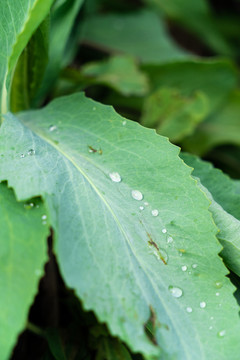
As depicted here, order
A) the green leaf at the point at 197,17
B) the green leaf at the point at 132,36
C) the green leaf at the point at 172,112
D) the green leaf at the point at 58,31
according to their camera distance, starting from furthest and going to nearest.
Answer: the green leaf at the point at 197,17
the green leaf at the point at 132,36
the green leaf at the point at 172,112
the green leaf at the point at 58,31

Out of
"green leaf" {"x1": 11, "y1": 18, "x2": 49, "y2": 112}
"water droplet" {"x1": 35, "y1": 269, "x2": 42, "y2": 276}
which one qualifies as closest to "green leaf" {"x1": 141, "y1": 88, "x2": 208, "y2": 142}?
"green leaf" {"x1": 11, "y1": 18, "x2": 49, "y2": 112}

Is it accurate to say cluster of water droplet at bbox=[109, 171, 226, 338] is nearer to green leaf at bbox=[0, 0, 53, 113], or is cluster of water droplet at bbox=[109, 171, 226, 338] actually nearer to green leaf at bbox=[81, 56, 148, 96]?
green leaf at bbox=[0, 0, 53, 113]

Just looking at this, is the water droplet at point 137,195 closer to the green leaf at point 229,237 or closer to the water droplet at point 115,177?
the water droplet at point 115,177

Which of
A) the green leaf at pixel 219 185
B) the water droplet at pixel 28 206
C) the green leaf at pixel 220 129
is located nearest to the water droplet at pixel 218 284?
the green leaf at pixel 219 185

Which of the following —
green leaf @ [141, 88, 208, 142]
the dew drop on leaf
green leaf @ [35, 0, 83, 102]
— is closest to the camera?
the dew drop on leaf

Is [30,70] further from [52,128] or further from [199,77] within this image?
[199,77]
